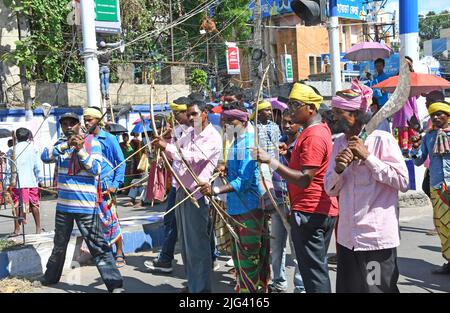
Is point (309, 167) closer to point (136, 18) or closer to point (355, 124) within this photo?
point (355, 124)

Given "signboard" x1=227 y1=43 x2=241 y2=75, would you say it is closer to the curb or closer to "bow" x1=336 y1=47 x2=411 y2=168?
the curb

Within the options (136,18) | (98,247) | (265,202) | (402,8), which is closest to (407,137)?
(402,8)

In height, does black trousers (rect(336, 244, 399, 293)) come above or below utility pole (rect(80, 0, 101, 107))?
below

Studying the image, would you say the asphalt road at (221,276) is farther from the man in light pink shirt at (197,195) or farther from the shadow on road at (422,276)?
the man in light pink shirt at (197,195)

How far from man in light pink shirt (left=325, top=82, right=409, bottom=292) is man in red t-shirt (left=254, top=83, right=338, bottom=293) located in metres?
0.27

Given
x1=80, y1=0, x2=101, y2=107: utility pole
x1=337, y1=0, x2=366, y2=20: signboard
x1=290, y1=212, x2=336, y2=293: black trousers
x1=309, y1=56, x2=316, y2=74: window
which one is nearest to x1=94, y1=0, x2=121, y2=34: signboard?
x1=80, y1=0, x2=101, y2=107: utility pole

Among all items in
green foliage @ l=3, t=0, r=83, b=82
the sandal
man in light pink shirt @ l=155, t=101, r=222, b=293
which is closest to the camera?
man in light pink shirt @ l=155, t=101, r=222, b=293

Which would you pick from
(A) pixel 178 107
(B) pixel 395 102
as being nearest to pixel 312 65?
(A) pixel 178 107

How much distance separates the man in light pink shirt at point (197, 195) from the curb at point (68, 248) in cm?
202

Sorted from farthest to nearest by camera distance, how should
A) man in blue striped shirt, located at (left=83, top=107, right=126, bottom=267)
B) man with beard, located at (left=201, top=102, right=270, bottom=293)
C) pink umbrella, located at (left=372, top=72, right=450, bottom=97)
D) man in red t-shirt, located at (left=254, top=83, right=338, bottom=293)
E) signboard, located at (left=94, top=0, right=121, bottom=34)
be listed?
signboard, located at (left=94, top=0, right=121, bottom=34), pink umbrella, located at (left=372, top=72, right=450, bottom=97), man in blue striped shirt, located at (left=83, top=107, right=126, bottom=267), man with beard, located at (left=201, top=102, right=270, bottom=293), man in red t-shirt, located at (left=254, top=83, right=338, bottom=293)

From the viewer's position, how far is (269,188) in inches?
158

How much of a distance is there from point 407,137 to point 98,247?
5564mm

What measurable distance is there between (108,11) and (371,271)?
22.6ft

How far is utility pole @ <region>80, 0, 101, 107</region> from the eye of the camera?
301 inches
